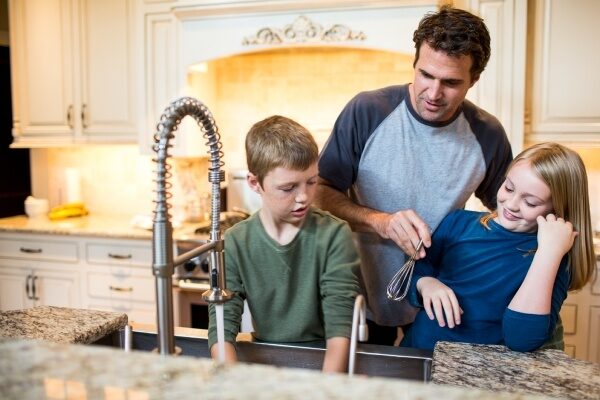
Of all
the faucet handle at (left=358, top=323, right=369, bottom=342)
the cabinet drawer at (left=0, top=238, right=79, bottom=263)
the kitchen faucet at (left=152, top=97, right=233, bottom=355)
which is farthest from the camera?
the cabinet drawer at (left=0, top=238, right=79, bottom=263)

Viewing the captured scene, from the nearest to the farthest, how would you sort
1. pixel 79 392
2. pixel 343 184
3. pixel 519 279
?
pixel 79 392 → pixel 519 279 → pixel 343 184

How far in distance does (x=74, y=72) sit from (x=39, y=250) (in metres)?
0.96

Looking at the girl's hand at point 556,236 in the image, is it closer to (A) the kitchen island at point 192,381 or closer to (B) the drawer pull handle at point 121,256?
(A) the kitchen island at point 192,381

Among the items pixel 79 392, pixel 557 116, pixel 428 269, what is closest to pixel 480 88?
pixel 557 116

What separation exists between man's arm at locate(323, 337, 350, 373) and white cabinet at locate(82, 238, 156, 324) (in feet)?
5.98

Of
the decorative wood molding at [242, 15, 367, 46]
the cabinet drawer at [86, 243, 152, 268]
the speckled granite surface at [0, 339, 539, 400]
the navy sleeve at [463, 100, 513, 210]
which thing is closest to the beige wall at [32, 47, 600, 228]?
the decorative wood molding at [242, 15, 367, 46]

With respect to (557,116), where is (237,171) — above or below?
below

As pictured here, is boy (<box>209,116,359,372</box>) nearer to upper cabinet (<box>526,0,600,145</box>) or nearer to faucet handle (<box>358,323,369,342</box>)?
faucet handle (<box>358,323,369,342</box>)

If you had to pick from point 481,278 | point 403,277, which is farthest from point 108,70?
point 481,278

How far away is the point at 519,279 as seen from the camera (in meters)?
1.13

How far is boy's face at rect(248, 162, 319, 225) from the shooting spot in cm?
119

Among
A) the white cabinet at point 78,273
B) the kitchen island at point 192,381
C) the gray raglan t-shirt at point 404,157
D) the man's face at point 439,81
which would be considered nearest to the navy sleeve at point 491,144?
the gray raglan t-shirt at point 404,157

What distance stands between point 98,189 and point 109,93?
0.67 meters

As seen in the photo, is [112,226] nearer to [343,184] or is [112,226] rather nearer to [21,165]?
Result: [21,165]
